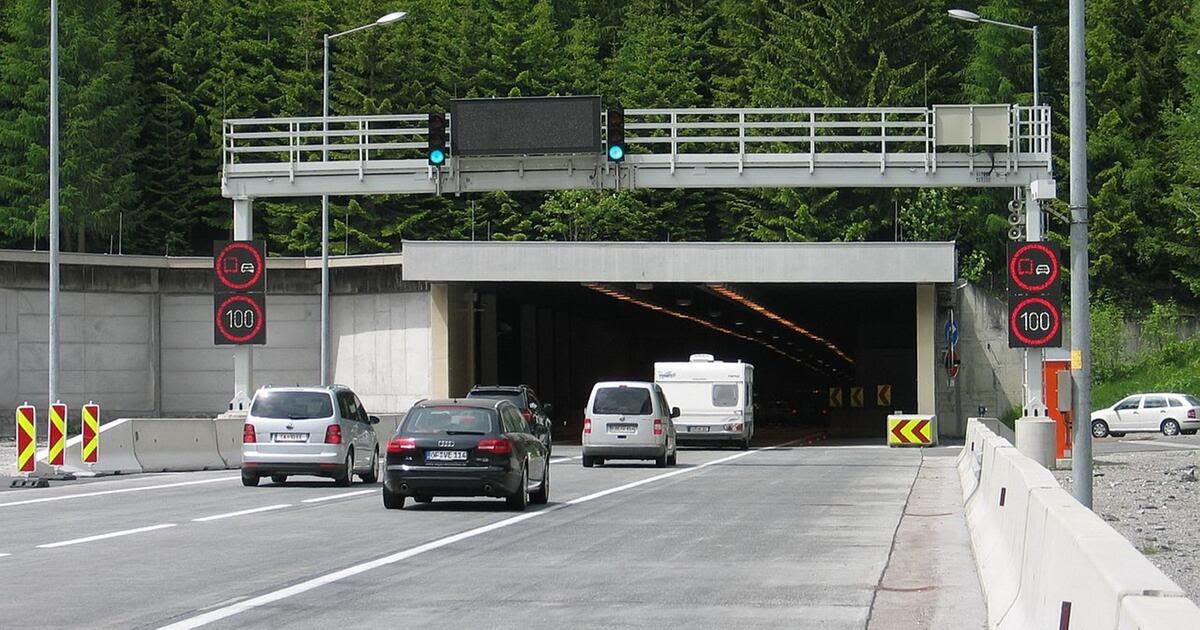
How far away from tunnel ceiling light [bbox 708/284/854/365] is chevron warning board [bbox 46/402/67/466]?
29.3 m

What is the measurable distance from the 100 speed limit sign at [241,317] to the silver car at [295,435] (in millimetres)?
8973

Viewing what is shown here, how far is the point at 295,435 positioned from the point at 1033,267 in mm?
13149

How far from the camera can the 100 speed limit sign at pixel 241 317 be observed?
38312 millimetres

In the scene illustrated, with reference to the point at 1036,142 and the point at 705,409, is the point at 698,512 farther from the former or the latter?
the point at 705,409

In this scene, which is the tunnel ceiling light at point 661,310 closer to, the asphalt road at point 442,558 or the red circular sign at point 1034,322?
the red circular sign at point 1034,322

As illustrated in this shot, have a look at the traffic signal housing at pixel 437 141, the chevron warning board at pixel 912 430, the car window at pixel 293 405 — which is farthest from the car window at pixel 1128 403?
the car window at pixel 293 405

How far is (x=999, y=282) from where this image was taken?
62219 millimetres

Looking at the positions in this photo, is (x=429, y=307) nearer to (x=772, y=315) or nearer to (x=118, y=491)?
(x=772, y=315)

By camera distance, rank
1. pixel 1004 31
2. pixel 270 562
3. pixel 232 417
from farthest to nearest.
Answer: pixel 1004 31 → pixel 232 417 → pixel 270 562

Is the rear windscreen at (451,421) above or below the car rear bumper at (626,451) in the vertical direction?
above

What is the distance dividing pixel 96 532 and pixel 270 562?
14.0ft

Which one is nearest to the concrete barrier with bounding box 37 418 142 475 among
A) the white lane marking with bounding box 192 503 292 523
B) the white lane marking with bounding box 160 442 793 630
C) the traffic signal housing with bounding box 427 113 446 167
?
the traffic signal housing with bounding box 427 113 446 167

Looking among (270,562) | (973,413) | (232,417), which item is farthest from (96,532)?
(973,413)

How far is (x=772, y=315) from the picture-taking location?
2938 inches
